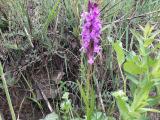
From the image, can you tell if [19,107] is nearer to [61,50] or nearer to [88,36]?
[61,50]

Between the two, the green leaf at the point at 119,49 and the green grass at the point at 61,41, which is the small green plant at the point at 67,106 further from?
the green leaf at the point at 119,49

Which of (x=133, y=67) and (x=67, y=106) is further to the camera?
(x=67, y=106)

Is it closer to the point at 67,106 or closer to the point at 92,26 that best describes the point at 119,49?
the point at 92,26

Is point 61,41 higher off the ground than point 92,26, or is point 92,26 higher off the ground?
point 92,26

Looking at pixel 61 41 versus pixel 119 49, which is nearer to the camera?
pixel 119 49

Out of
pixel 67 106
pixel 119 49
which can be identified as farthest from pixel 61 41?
pixel 119 49

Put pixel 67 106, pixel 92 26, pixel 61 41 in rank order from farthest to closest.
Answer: pixel 61 41, pixel 67 106, pixel 92 26

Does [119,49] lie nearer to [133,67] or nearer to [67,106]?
[133,67]

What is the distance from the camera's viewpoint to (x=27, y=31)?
1.70 m

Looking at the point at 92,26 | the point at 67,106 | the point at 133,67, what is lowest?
the point at 67,106

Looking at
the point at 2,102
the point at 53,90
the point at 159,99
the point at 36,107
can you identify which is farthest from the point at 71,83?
the point at 159,99

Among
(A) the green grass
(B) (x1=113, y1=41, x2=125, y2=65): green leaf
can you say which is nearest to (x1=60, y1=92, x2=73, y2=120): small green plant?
(A) the green grass

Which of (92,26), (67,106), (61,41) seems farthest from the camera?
(61,41)

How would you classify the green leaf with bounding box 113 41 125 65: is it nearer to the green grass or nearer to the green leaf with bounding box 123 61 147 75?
the green leaf with bounding box 123 61 147 75
